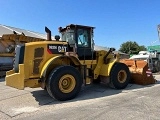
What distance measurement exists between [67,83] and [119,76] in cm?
276

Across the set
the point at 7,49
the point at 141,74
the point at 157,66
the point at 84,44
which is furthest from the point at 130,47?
the point at 84,44

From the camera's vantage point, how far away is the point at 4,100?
24.8ft

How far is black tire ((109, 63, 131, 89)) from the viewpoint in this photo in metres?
8.80

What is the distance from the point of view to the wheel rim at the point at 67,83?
23.8ft

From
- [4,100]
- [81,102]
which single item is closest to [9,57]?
[4,100]

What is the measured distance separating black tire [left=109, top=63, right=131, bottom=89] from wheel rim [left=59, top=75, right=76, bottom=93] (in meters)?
2.01

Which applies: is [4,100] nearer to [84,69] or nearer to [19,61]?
[19,61]

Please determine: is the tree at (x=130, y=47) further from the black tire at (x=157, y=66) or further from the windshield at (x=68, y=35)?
the windshield at (x=68, y=35)

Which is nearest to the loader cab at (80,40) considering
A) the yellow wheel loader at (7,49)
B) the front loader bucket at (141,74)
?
the front loader bucket at (141,74)

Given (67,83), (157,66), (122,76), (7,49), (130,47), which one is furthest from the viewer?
(130,47)

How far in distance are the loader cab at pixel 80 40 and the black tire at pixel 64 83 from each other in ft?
3.58

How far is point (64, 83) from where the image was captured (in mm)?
7379

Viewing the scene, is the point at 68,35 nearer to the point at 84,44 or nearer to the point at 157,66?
the point at 84,44

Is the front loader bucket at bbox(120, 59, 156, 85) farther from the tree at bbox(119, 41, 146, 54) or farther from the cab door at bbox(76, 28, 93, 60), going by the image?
the tree at bbox(119, 41, 146, 54)
